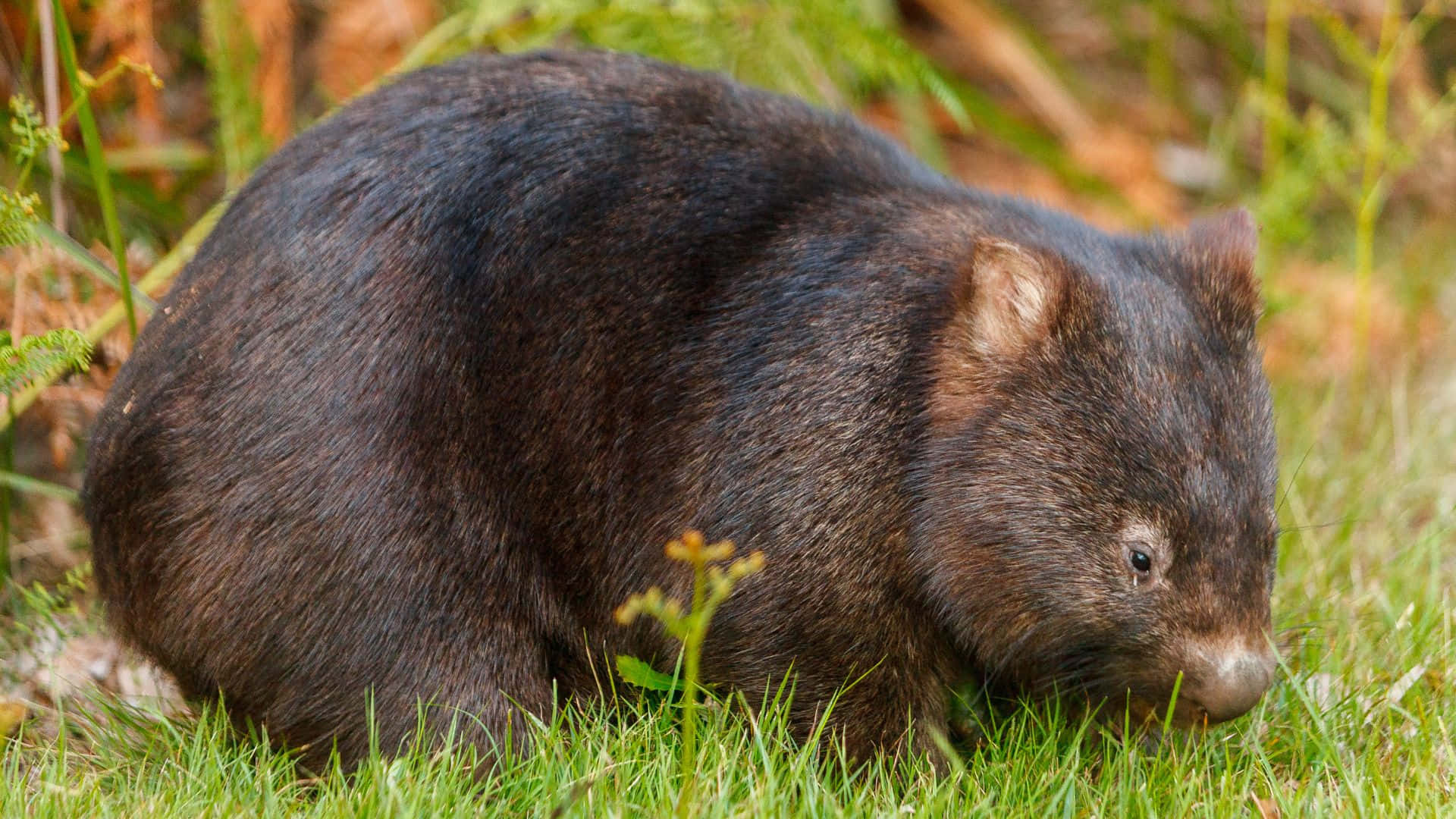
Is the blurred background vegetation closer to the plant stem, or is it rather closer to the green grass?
the plant stem

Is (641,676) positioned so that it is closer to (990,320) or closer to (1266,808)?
(990,320)

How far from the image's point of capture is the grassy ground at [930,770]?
3088 millimetres

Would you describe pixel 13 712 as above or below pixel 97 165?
below

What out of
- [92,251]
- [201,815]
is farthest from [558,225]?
[92,251]

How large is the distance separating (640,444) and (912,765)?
956 mm

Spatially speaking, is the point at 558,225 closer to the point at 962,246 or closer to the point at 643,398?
the point at 643,398

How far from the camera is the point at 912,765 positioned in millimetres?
3506

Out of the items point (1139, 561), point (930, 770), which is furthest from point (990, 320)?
point (930, 770)

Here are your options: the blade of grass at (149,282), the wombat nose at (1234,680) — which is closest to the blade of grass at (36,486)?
the blade of grass at (149,282)

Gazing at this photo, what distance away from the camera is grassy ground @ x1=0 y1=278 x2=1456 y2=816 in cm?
309

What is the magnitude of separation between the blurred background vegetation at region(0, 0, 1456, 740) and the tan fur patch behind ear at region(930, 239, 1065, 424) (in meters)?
1.93

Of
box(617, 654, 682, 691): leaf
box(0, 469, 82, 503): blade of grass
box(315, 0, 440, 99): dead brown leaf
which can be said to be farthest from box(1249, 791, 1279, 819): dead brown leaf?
box(315, 0, 440, 99): dead brown leaf

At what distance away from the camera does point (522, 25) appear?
5.43 meters

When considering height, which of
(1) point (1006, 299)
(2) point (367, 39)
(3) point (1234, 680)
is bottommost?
(3) point (1234, 680)
